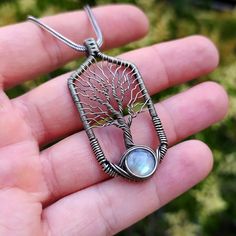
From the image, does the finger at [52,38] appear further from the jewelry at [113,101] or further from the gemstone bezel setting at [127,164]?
the gemstone bezel setting at [127,164]

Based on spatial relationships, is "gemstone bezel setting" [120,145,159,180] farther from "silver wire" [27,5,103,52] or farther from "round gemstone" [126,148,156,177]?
"silver wire" [27,5,103,52]

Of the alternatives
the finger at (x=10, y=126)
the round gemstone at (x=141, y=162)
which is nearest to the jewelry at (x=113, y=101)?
the round gemstone at (x=141, y=162)

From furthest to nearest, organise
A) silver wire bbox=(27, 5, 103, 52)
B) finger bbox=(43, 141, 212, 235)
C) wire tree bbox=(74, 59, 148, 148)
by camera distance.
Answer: silver wire bbox=(27, 5, 103, 52)
wire tree bbox=(74, 59, 148, 148)
finger bbox=(43, 141, 212, 235)

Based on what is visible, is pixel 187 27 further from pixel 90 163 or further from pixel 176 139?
pixel 90 163

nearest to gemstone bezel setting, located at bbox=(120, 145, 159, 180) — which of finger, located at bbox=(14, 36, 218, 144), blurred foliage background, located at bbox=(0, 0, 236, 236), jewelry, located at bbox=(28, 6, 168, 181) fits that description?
jewelry, located at bbox=(28, 6, 168, 181)

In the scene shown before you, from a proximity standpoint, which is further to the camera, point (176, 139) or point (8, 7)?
point (8, 7)

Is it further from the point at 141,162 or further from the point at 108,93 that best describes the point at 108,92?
the point at 141,162

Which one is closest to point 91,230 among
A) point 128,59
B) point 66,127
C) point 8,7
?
point 66,127
